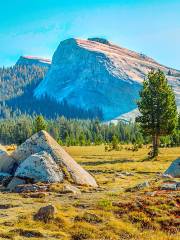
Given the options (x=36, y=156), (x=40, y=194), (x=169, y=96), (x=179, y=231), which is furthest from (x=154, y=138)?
(x=179, y=231)

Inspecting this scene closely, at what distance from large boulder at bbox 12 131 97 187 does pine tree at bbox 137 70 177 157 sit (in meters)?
38.8

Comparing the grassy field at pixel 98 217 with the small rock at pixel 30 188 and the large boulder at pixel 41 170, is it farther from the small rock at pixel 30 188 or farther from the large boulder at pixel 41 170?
the large boulder at pixel 41 170

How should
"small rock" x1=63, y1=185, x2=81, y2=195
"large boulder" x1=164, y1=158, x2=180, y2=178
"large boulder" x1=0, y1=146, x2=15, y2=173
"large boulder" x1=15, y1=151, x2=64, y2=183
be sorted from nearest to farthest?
"small rock" x1=63, y1=185, x2=81, y2=195, "large boulder" x1=15, y1=151, x2=64, y2=183, "large boulder" x1=0, y1=146, x2=15, y2=173, "large boulder" x1=164, y1=158, x2=180, y2=178

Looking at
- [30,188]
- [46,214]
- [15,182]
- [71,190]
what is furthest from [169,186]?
[15,182]

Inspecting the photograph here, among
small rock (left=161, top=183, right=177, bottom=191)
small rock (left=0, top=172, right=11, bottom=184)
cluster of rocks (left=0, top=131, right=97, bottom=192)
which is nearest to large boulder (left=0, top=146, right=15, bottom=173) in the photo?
cluster of rocks (left=0, top=131, right=97, bottom=192)

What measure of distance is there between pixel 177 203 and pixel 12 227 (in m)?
9.46

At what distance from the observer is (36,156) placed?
106 ft

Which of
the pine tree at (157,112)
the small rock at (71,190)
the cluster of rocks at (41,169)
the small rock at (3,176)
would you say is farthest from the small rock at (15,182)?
the pine tree at (157,112)

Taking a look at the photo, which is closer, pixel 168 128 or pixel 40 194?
pixel 40 194

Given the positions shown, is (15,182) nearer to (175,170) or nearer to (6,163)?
(6,163)

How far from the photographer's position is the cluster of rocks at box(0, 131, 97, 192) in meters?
31.1

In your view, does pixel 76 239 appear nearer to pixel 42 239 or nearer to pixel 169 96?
pixel 42 239

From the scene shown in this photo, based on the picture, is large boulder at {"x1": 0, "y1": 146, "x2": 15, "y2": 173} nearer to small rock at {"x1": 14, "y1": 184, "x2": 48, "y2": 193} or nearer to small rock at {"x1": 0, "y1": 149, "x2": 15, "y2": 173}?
small rock at {"x1": 0, "y1": 149, "x2": 15, "y2": 173}

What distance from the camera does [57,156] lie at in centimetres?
3341
